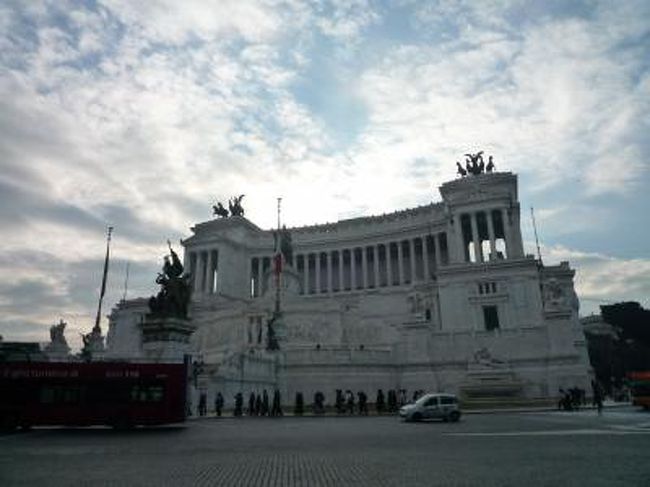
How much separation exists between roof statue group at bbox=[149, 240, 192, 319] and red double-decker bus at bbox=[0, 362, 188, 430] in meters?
4.53

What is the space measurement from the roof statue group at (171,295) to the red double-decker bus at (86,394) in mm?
4533

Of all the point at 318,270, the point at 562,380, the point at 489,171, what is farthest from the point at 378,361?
the point at 318,270

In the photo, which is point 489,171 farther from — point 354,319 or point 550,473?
point 550,473

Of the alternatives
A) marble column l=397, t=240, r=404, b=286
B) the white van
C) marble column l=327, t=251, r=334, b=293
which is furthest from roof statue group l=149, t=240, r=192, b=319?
marble column l=327, t=251, r=334, b=293

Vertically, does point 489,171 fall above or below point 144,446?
above

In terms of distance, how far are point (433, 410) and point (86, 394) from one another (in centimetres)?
1472

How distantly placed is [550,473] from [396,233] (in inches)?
3154

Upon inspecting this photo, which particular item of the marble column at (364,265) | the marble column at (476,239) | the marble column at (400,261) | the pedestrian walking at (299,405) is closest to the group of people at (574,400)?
→ the pedestrian walking at (299,405)

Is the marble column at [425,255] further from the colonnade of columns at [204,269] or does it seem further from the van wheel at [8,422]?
the van wheel at [8,422]

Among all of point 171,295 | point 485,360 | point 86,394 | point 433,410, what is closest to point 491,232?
point 485,360

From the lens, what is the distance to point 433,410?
24.1m

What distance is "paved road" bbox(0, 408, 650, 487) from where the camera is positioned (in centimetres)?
816

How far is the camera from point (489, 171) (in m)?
78.7

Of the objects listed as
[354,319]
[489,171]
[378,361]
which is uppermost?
[489,171]
